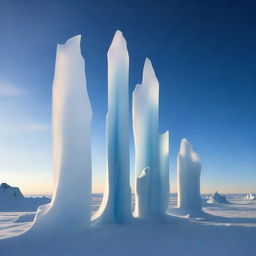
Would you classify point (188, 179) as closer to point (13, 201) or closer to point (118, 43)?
point (118, 43)

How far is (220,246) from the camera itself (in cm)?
784

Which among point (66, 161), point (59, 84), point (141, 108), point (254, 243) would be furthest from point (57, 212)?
point (141, 108)

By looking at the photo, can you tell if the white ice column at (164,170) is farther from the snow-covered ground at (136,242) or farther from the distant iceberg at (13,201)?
the distant iceberg at (13,201)

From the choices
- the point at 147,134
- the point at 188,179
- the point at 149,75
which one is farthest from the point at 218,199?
the point at 149,75

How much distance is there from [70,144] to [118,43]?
18.9 feet

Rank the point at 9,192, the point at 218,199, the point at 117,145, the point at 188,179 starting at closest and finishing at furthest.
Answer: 1. the point at 117,145
2. the point at 188,179
3. the point at 9,192
4. the point at 218,199

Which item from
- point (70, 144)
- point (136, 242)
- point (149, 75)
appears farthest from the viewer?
point (149, 75)

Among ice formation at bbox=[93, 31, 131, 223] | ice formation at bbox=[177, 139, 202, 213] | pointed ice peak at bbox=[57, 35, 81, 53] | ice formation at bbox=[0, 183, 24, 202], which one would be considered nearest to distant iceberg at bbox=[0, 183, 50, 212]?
ice formation at bbox=[0, 183, 24, 202]

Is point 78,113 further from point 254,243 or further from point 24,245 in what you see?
point 254,243

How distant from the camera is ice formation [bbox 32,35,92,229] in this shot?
9.87 metres

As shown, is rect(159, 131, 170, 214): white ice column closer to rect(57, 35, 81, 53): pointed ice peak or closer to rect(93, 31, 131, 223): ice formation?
rect(93, 31, 131, 223): ice formation

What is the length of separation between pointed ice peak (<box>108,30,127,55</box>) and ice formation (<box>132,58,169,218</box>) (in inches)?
105

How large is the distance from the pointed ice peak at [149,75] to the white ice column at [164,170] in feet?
10.1

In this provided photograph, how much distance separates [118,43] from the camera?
13594 mm
